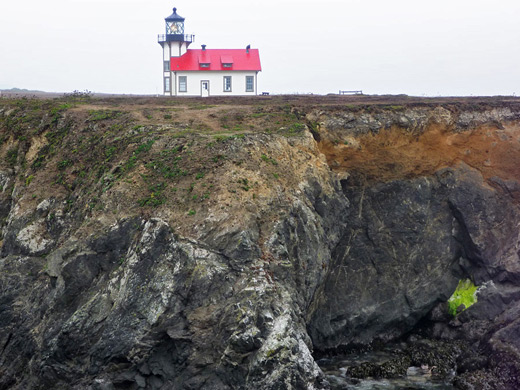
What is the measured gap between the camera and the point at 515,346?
87.6 ft

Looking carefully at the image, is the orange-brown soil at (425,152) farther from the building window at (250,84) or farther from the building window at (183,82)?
the building window at (183,82)

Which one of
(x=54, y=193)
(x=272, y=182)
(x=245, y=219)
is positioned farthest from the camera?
(x=54, y=193)

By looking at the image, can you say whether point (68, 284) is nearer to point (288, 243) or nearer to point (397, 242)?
point (288, 243)

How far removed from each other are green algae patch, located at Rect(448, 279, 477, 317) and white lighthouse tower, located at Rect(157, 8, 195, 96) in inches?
1124

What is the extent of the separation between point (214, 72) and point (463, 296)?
26.1m

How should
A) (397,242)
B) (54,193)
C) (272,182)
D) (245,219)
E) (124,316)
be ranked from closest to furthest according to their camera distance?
(124,316), (245,219), (272,182), (54,193), (397,242)

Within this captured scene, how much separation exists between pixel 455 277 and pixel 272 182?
12.2 m

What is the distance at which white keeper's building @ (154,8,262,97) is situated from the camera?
47625 mm

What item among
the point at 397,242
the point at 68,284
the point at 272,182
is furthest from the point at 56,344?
the point at 397,242

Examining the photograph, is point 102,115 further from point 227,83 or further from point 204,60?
point 204,60

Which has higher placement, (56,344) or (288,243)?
(288,243)

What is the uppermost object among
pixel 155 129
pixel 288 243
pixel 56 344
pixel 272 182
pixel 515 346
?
pixel 155 129

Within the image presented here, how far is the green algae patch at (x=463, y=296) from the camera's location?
98.5 ft

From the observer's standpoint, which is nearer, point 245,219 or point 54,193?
point 245,219
